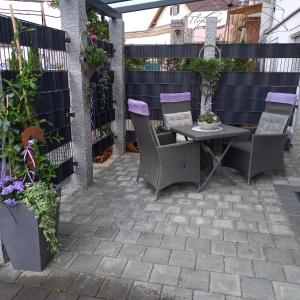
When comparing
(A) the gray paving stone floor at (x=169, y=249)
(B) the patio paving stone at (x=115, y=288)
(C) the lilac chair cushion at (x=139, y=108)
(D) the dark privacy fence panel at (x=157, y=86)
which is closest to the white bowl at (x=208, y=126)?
(A) the gray paving stone floor at (x=169, y=249)

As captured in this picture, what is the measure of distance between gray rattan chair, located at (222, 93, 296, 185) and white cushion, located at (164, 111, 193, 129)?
938 mm

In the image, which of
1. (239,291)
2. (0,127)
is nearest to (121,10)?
(0,127)

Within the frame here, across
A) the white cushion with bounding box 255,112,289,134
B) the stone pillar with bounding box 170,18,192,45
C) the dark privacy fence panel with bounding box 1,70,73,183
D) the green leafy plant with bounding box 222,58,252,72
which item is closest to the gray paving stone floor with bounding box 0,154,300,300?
the dark privacy fence panel with bounding box 1,70,73,183

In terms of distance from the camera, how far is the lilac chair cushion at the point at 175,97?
4820 millimetres

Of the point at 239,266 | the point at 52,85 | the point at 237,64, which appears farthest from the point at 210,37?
the point at 239,266

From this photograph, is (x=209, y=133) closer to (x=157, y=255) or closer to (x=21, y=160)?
(x=157, y=255)

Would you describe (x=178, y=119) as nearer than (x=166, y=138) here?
No

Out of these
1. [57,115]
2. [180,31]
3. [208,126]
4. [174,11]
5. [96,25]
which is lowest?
[208,126]

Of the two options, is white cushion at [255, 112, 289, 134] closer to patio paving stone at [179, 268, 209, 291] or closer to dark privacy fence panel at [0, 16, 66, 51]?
patio paving stone at [179, 268, 209, 291]

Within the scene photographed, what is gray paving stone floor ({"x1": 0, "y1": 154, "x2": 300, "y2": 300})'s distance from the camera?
82.6 inches

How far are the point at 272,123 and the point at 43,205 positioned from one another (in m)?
3.54

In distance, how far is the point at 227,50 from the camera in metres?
5.10

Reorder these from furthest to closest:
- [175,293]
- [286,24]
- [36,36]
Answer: [286,24]
[36,36]
[175,293]

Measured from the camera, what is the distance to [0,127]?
2.13 m
